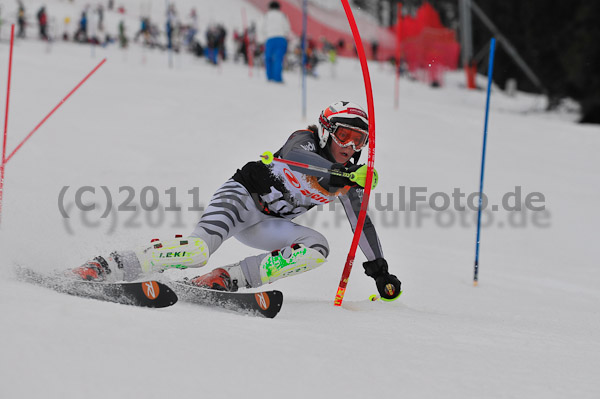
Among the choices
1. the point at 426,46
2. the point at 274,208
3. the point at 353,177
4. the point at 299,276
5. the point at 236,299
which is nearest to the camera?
the point at 236,299

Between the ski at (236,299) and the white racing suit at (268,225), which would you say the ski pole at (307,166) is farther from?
the ski at (236,299)

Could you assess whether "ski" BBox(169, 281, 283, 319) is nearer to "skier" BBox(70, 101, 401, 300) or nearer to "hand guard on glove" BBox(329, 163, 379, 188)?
"skier" BBox(70, 101, 401, 300)

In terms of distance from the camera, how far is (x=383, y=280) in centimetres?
375

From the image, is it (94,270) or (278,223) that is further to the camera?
(278,223)

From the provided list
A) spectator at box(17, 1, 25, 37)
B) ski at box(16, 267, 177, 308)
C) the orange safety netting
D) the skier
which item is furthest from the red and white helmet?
the orange safety netting

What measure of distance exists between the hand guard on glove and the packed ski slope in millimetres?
738

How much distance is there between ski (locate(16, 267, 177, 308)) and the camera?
302 centimetres

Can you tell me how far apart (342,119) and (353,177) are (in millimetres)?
489

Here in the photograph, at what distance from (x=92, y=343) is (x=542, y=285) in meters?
5.19

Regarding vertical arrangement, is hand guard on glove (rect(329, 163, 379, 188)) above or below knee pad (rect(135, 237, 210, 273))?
above

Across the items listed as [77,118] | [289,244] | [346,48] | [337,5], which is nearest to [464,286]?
[289,244]

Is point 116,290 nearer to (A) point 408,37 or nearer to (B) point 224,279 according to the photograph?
(B) point 224,279

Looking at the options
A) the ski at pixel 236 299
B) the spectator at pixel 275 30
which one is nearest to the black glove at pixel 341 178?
the ski at pixel 236 299

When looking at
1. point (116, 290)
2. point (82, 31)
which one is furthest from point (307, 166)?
point (82, 31)
